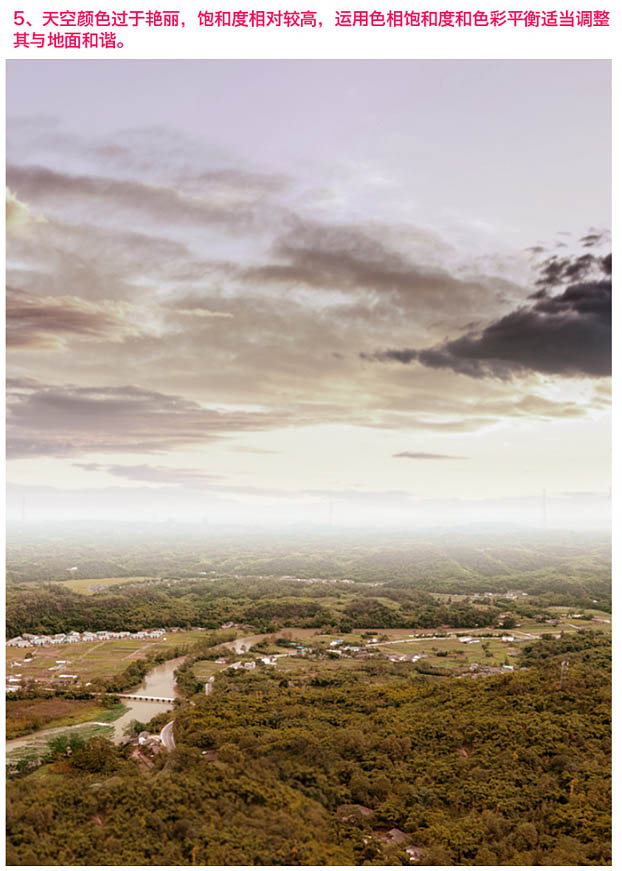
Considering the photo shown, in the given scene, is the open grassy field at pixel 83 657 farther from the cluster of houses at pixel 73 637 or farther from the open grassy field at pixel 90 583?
the open grassy field at pixel 90 583

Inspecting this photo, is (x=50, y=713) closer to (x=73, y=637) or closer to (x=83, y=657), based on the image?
(x=83, y=657)

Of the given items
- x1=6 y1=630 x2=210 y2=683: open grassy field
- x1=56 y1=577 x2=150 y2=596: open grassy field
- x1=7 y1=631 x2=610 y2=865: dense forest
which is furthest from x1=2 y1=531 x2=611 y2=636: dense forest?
x1=7 y1=631 x2=610 y2=865: dense forest

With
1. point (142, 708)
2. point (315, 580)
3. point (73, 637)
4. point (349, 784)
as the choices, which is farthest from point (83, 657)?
point (315, 580)

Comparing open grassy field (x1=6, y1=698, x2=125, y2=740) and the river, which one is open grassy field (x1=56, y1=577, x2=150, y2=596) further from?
open grassy field (x1=6, y1=698, x2=125, y2=740)

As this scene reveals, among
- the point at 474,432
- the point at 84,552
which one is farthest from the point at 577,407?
the point at 84,552
